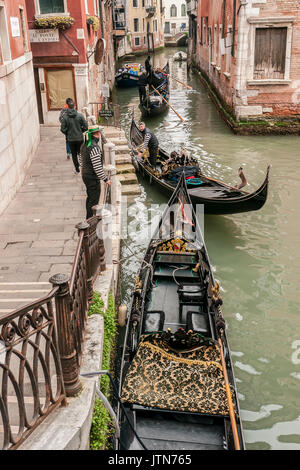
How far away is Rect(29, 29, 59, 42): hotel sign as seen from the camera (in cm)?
965

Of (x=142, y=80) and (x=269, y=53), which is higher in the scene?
(x=269, y=53)

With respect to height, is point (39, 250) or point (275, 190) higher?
point (39, 250)

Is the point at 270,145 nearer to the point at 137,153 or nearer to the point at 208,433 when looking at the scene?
the point at 137,153

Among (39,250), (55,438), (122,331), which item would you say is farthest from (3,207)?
(55,438)

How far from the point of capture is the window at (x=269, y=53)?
11047 mm

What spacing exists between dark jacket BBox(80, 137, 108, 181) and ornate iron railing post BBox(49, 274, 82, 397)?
8.81ft

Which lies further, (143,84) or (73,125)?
(143,84)

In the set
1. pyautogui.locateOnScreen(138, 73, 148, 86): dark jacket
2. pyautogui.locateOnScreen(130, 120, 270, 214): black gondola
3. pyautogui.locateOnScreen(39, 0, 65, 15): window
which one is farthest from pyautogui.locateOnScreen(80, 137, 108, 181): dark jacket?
pyautogui.locateOnScreen(138, 73, 148, 86): dark jacket

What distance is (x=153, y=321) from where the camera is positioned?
3693mm

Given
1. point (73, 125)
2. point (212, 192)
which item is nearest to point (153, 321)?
point (212, 192)

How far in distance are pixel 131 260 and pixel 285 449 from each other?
3.11 m

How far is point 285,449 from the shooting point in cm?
336

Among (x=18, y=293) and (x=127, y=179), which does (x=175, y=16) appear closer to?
(x=127, y=179)

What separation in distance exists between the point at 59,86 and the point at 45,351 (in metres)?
8.98
